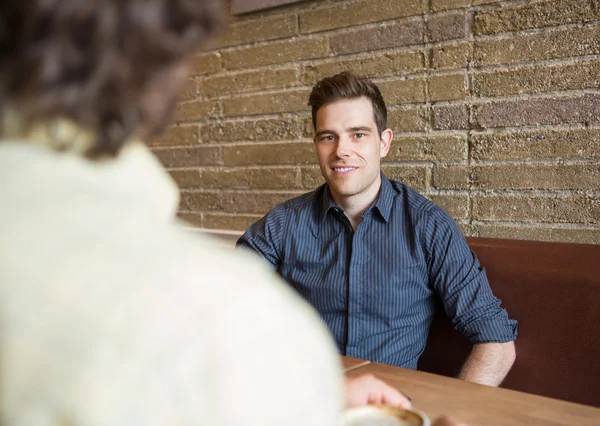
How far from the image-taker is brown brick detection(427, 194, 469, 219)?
214 cm

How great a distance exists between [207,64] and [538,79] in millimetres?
1576

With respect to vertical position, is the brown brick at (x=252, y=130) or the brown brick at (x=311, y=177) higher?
the brown brick at (x=252, y=130)

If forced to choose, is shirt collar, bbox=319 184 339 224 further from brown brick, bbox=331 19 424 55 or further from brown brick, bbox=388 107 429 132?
brown brick, bbox=331 19 424 55

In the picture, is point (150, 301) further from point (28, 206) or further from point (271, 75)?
point (271, 75)

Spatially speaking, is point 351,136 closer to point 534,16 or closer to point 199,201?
point 534,16

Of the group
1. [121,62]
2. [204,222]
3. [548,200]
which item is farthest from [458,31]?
[121,62]

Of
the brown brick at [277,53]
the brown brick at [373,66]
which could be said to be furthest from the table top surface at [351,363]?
the brown brick at [277,53]

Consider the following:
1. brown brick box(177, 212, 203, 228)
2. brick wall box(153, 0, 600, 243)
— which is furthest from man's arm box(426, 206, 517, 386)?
brown brick box(177, 212, 203, 228)

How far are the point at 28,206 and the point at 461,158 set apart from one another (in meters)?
1.95

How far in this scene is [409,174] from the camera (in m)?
2.28

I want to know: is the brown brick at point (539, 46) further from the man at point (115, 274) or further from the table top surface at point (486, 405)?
the man at point (115, 274)

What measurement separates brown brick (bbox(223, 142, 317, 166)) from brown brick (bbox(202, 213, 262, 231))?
0.24 meters

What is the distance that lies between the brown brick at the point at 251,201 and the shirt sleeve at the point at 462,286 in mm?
813

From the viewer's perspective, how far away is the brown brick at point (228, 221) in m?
2.79
